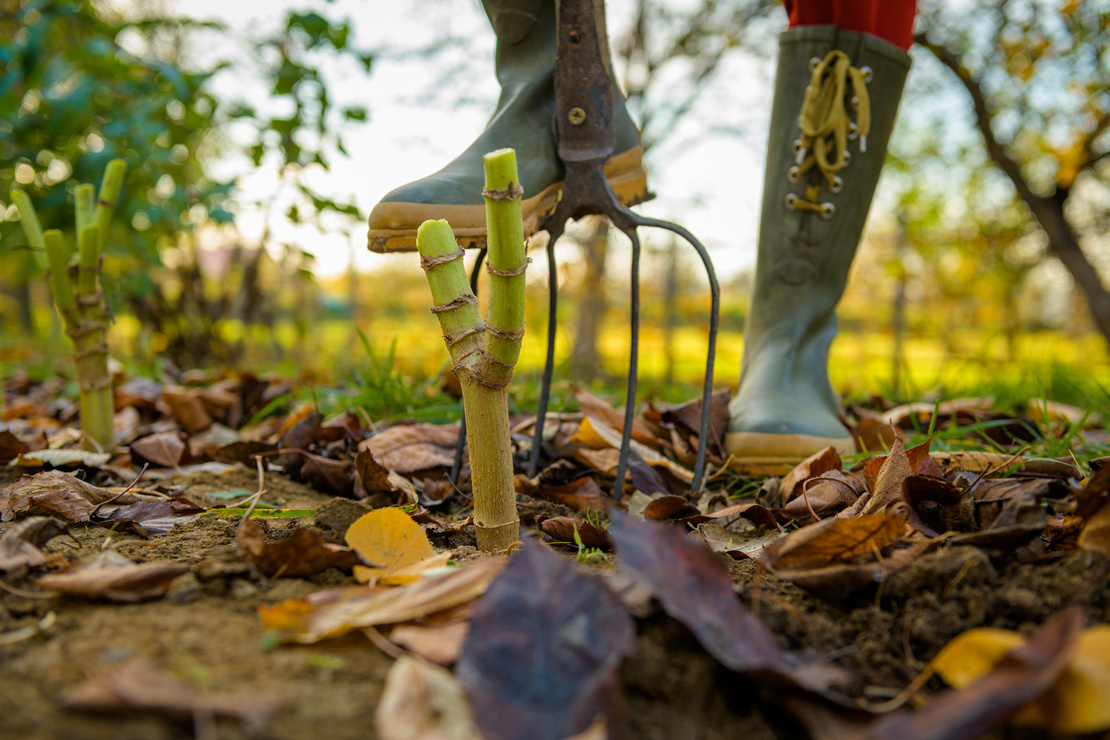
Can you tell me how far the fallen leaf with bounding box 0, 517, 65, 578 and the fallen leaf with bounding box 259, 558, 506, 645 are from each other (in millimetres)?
282

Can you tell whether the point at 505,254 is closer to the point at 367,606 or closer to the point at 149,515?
the point at 367,606

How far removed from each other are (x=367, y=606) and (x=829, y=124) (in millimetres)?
1464

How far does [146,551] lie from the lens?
2.80 feet

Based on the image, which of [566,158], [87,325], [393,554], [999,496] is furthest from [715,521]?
[87,325]

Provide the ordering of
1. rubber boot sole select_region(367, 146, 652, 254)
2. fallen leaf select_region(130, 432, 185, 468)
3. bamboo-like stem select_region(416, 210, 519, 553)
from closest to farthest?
bamboo-like stem select_region(416, 210, 519, 553) < rubber boot sole select_region(367, 146, 652, 254) < fallen leaf select_region(130, 432, 185, 468)

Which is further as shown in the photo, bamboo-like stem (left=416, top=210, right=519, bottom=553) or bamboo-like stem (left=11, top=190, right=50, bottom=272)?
bamboo-like stem (left=11, top=190, right=50, bottom=272)

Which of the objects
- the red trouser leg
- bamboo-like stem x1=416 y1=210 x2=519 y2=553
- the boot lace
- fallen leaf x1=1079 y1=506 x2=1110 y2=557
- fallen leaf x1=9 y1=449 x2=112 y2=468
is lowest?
fallen leaf x1=9 y1=449 x2=112 y2=468

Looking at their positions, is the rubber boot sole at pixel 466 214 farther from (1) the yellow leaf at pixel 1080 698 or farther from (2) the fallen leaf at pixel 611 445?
(1) the yellow leaf at pixel 1080 698

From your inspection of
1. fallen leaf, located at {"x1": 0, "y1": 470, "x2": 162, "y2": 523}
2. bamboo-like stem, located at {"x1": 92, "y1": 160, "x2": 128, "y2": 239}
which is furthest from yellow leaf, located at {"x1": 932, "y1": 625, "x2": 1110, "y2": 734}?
bamboo-like stem, located at {"x1": 92, "y1": 160, "x2": 128, "y2": 239}

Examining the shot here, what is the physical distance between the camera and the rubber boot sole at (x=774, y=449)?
1.46 meters

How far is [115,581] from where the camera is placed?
0.67 m

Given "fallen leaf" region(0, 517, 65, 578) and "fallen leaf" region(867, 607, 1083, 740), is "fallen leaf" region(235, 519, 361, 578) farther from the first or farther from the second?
"fallen leaf" region(867, 607, 1083, 740)

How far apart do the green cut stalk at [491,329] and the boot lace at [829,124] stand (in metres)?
1.12

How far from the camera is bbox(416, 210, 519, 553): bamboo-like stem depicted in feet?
2.64
